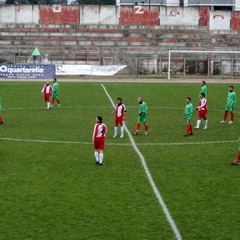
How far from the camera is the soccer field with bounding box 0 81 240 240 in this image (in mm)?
14180

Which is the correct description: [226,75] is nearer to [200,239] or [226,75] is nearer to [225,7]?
[225,7]

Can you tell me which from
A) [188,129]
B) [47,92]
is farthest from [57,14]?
[188,129]

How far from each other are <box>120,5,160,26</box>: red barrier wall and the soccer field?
5279cm

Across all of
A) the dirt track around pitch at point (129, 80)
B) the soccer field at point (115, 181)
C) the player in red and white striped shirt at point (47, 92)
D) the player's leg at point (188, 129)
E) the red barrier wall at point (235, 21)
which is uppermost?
the red barrier wall at point (235, 21)

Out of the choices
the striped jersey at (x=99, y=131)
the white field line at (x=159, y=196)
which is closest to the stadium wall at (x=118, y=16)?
the white field line at (x=159, y=196)

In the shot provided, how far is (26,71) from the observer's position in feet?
207

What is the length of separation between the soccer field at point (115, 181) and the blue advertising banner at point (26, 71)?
28481 millimetres

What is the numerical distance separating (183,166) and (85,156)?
12.0 ft

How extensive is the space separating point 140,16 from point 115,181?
69.6m

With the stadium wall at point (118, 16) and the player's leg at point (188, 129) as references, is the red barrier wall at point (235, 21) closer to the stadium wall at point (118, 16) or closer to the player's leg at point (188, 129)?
the stadium wall at point (118, 16)

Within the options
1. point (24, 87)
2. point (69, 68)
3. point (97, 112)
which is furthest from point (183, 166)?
point (69, 68)

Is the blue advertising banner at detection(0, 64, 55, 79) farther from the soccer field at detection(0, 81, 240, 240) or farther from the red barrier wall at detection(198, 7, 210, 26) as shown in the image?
the red barrier wall at detection(198, 7, 210, 26)

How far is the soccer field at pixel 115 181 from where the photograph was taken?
46.5 feet

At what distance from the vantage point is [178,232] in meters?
13.9
